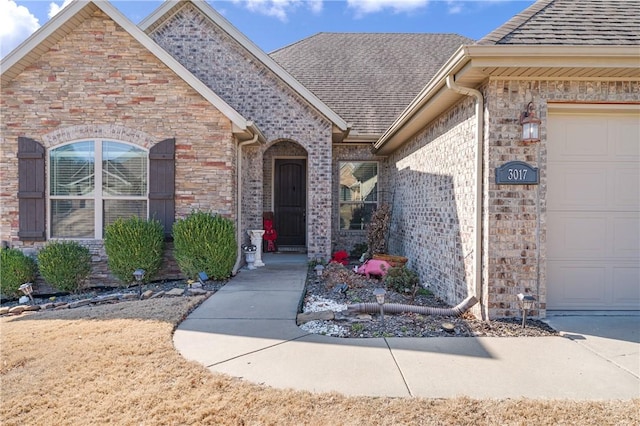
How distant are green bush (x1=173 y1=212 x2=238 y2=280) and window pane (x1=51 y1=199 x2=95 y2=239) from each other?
1.82m

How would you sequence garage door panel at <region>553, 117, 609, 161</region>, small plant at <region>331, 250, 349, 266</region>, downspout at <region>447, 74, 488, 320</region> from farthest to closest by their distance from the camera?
1. small plant at <region>331, 250, 349, 266</region>
2. garage door panel at <region>553, 117, 609, 161</region>
3. downspout at <region>447, 74, 488, 320</region>

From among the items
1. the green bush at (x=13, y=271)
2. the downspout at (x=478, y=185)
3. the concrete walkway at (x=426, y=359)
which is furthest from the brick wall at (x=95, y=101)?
the downspout at (x=478, y=185)

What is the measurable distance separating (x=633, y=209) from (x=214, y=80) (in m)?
8.85

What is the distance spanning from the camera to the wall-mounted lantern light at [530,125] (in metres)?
4.30

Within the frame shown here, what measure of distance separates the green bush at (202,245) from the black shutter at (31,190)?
2636 mm

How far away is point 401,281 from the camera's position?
6477mm

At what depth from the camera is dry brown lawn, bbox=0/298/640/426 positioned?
251cm

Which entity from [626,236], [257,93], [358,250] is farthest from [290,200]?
[626,236]

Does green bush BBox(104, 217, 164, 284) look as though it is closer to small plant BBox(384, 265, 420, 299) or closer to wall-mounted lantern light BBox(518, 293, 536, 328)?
small plant BBox(384, 265, 420, 299)

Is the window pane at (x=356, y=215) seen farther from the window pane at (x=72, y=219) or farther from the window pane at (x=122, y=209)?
the window pane at (x=72, y=219)

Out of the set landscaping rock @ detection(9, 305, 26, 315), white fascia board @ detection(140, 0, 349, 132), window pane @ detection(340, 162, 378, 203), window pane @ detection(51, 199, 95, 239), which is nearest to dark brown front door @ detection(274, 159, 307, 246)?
window pane @ detection(340, 162, 378, 203)

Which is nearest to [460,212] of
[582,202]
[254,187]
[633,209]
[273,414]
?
[582,202]

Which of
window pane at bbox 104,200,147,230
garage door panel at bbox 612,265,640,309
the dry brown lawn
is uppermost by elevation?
window pane at bbox 104,200,147,230

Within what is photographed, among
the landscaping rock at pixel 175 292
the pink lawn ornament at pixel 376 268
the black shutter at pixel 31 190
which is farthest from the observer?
the pink lawn ornament at pixel 376 268
